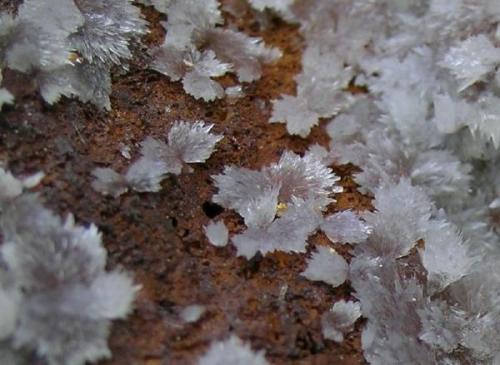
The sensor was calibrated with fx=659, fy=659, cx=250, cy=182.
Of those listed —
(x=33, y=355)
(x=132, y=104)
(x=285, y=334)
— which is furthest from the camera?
(x=132, y=104)

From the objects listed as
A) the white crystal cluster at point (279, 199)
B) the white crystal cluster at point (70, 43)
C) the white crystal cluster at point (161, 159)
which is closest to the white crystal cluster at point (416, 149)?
the white crystal cluster at point (279, 199)

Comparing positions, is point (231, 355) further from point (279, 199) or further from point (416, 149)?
point (416, 149)

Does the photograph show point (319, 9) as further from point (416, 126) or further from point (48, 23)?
point (48, 23)

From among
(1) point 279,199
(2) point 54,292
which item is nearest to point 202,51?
(1) point 279,199

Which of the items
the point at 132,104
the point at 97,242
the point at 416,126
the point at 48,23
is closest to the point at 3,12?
the point at 48,23

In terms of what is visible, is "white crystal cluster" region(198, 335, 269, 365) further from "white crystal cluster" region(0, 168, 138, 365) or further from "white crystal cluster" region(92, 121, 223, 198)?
"white crystal cluster" region(92, 121, 223, 198)
